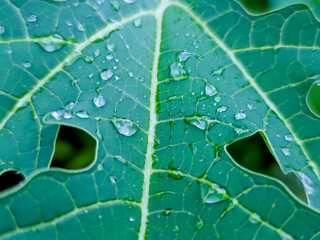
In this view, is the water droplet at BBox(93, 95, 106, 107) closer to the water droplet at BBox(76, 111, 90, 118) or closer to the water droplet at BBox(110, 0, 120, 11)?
the water droplet at BBox(76, 111, 90, 118)

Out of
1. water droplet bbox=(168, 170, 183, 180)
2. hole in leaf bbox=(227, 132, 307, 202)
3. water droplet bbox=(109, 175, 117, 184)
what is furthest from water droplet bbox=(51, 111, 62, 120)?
hole in leaf bbox=(227, 132, 307, 202)

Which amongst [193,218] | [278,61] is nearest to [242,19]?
[278,61]

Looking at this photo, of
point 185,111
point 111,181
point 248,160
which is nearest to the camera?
point 111,181

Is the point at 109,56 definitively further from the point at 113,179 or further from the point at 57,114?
the point at 113,179

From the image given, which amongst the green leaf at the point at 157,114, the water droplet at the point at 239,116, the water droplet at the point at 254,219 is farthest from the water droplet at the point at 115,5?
the water droplet at the point at 254,219

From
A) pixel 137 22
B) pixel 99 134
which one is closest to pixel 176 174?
pixel 99 134

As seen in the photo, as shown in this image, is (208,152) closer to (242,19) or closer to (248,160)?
(242,19)
